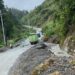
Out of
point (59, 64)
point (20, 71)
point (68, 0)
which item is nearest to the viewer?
point (59, 64)

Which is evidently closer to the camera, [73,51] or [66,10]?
[73,51]

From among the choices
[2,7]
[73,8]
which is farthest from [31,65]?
[2,7]

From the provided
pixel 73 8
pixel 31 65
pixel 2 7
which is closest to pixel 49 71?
pixel 31 65

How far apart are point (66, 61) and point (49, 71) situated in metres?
2.55

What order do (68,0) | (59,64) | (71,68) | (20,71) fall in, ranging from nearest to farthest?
(71,68) → (59,64) → (20,71) → (68,0)

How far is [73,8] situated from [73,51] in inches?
203

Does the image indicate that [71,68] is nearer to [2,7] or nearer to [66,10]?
[66,10]

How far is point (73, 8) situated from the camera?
94.4ft

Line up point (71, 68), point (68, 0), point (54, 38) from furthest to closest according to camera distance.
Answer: point (54, 38) → point (68, 0) → point (71, 68)

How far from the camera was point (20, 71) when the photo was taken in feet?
73.8

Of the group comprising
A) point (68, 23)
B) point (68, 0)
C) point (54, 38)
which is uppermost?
point (68, 0)

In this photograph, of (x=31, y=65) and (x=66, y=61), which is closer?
(x=66, y=61)

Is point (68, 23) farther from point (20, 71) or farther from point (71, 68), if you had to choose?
point (71, 68)

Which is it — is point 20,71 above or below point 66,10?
below
